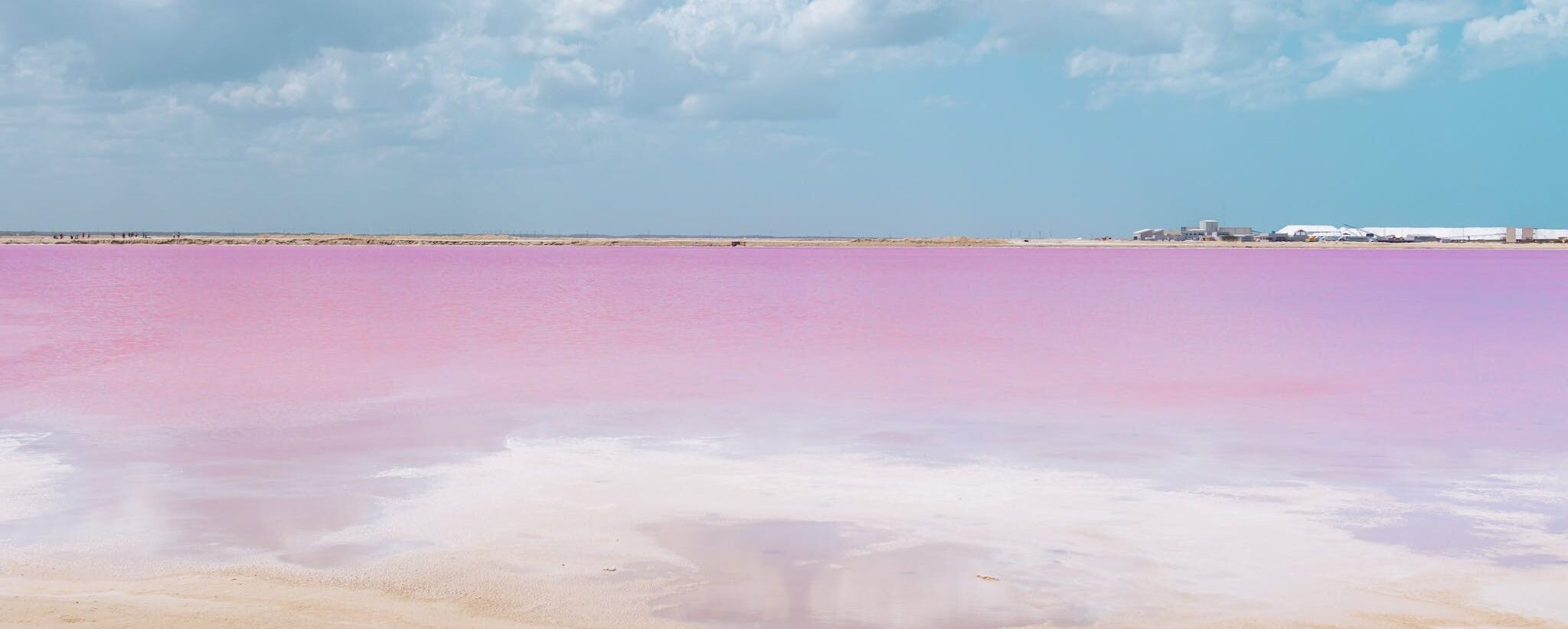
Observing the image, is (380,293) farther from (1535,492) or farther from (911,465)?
(1535,492)

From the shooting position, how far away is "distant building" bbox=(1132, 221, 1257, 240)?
180875 mm

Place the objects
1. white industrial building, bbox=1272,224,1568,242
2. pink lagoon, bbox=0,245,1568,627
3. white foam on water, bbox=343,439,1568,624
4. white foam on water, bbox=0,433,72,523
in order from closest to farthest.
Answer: pink lagoon, bbox=0,245,1568,627 → white foam on water, bbox=343,439,1568,624 → white foam on water, bbox=0,433,72,523 → white industrial building, bbox=1272,224,1568,242

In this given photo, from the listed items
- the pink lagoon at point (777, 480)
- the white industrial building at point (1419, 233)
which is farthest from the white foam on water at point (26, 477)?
the white industrial building at point (1419, 233)

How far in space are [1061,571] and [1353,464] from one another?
189 inches

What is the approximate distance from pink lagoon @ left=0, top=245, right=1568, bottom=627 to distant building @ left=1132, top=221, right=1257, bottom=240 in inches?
6458

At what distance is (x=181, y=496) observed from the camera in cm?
872

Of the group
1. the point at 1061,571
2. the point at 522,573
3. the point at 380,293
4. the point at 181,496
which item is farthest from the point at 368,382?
the point at 380,293

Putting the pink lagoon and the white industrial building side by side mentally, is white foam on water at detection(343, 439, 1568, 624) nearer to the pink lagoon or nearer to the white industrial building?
the pink lagoon

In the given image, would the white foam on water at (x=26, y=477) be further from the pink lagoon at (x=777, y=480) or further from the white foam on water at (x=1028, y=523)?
the white foam on water at (x=1028, y=523)

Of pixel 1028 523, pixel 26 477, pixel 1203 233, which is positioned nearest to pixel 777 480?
pixel 1028 523

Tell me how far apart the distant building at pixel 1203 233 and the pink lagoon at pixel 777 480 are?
16404 centimetres

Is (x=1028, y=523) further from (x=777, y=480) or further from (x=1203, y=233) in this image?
(x=1203, y=233)

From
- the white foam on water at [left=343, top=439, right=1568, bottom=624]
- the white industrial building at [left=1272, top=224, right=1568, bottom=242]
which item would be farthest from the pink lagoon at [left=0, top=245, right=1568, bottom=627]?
the white industrial building at [left=1272, top=224, right=1568, bottom=242]

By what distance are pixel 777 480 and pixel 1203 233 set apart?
603 feet
